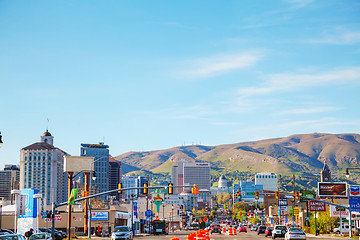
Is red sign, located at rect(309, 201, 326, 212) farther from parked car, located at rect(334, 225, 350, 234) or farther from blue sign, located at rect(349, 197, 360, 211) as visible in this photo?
blue sign, located at rect(349, 197, 360, 211)

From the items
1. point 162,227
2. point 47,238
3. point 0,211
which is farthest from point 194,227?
point 47,238

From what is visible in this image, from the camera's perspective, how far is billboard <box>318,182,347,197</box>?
13400 centimetres

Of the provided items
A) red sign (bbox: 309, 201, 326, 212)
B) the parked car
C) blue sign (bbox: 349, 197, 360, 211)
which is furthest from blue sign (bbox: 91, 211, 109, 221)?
red sign (bbox: 309, 201, 326, 212)

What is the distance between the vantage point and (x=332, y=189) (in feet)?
444

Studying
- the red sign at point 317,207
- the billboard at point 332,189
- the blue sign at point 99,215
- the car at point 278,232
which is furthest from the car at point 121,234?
the billboard at point 332,189

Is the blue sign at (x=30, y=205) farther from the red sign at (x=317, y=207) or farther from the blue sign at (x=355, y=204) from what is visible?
the red sign at (x=317, y=207)

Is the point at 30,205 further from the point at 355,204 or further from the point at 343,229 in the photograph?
the point at 343,229

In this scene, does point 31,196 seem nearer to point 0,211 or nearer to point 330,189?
point 0,211

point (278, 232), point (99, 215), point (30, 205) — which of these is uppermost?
point (30, 205)

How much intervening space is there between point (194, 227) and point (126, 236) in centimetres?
10447

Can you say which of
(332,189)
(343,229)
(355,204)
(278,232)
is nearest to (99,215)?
(278,232)

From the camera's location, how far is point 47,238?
1860 inches

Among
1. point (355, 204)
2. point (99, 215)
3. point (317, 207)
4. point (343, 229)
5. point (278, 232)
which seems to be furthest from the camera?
point (317, 207)

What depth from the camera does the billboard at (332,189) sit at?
134 metres
